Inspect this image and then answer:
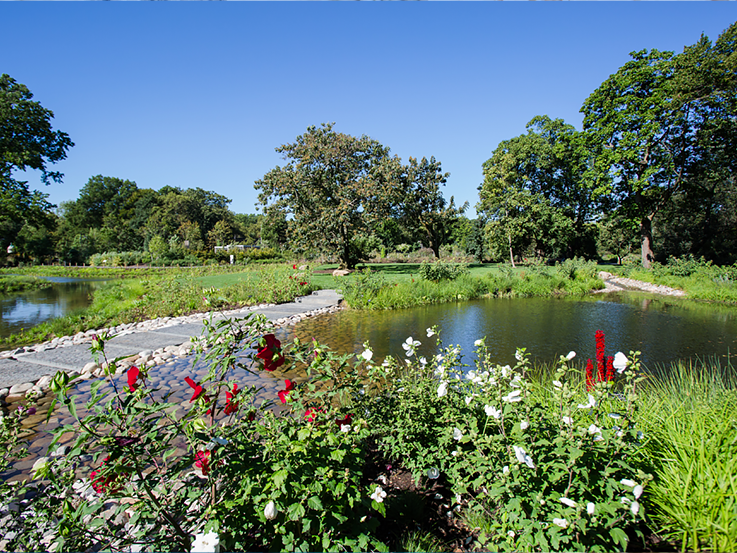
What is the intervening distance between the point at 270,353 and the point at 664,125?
82.3ft

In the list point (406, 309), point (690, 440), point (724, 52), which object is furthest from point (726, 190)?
point (690, 440)

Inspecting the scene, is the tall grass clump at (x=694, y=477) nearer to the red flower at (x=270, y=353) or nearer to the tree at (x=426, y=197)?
the red flower at (x=270, y=353)

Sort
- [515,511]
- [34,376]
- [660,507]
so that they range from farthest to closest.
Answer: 1. [34,376]
2. [660,507]
3. [515,511]

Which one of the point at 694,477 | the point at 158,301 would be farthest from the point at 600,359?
the point at 158,301

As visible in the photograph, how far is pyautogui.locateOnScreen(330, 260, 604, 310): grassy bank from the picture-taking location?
1105 centimetres

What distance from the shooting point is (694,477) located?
1.74 meters

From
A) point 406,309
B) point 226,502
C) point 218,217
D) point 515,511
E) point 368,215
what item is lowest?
point 406,309

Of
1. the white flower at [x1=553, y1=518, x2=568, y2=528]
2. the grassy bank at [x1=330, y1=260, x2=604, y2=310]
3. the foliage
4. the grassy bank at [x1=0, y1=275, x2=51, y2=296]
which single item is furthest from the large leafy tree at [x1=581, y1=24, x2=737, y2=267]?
the grassy bank at [x1=0, y1=275, x2=51, y2=296]

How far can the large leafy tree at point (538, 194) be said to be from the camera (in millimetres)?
25188

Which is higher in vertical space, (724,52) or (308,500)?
(724,52)

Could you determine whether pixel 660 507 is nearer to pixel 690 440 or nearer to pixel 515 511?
pixel 690 440

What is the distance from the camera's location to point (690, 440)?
1.85m

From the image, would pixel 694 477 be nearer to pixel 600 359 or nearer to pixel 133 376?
pixel 600 359

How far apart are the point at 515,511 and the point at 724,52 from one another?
25.4 meters
